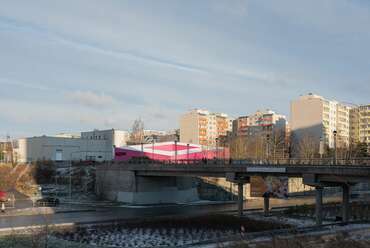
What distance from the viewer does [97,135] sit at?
185 meters

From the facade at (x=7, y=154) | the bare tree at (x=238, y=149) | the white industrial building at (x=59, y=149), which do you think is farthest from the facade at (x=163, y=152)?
the facade at (x=7, y=154)

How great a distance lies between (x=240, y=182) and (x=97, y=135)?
12550 centimetres

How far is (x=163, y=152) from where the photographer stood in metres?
116

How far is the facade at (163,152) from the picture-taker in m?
111

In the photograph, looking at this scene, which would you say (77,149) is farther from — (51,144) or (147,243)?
(147,243)

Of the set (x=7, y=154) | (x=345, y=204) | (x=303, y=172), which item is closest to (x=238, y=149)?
(x=7, y=154)

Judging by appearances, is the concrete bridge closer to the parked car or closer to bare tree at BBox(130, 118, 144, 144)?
the parked car

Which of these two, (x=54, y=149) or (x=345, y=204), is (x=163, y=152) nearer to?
(x=54, y=149)

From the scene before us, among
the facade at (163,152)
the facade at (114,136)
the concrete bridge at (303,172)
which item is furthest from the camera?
the facade at (114,136)

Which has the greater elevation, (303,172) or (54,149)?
(54,149)

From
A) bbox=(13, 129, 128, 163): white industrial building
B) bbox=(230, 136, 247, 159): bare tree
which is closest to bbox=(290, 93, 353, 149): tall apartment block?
bbox=(230, 136, 247, 159): bare tree

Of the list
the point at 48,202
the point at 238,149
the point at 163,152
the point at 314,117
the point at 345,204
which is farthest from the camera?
the point at 314,117

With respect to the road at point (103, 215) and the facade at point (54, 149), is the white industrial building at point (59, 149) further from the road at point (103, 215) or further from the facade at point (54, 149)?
the road at point (103, 215)

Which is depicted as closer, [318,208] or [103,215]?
[318,208]
